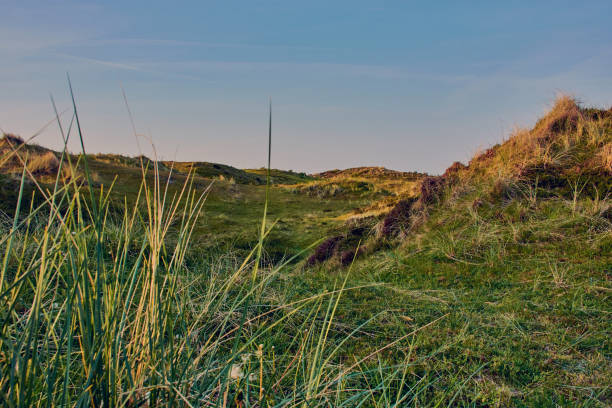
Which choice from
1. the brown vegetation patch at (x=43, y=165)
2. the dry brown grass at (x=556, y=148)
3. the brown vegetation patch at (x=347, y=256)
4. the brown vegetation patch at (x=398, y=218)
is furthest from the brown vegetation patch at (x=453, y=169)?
the brown vegetation patch at (x=43, y=165)

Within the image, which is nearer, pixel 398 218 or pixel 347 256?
pixel 347 256

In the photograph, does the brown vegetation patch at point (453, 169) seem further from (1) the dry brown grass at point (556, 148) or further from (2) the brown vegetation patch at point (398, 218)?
(2) the brown vegetation patch at point (398, 218)

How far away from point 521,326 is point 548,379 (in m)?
0.80

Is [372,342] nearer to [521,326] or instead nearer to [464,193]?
[521,326]

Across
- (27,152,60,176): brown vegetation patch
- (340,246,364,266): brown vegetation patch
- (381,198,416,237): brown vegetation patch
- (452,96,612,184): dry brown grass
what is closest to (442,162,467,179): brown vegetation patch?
(452,96,612,184): dry brown grass

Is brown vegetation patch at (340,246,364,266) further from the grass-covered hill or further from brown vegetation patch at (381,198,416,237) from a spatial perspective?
brown vegetation patch at (381,198,416,237)

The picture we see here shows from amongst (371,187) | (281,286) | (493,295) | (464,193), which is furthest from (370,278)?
(371,187)

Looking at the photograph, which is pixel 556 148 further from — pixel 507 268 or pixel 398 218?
pixel 507 268

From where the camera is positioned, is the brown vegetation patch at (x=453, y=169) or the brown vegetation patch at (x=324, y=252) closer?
the brown vegetation patch at (x=324, y=252)

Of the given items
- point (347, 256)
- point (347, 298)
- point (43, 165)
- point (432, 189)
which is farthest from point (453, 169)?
point (43, 165)

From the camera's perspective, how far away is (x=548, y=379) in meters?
2.89

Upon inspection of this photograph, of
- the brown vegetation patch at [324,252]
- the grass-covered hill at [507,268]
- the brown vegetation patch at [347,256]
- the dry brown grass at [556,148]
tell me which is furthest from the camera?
the brown vegetation patch at [324,252]

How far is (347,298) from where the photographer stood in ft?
15.1

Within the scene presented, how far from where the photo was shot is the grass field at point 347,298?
4.70ft
